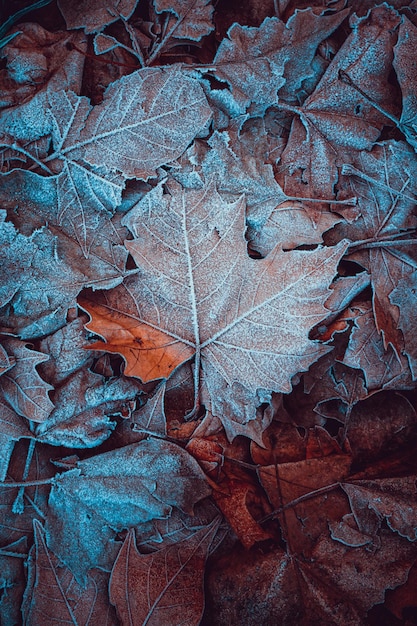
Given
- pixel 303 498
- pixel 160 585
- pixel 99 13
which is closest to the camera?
pixel 160 585

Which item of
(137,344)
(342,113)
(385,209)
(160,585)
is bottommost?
(160,585)

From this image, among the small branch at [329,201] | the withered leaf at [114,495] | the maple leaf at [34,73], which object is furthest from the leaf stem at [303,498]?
the maple leaf at [34,73]

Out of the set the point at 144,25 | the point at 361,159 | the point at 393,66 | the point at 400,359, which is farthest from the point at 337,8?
the point at 400,359

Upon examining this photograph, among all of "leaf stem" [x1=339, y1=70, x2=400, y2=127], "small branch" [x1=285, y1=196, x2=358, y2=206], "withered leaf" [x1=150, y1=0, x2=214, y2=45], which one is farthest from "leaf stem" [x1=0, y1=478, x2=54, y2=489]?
"leaf stem" [x1=339, y1=70, x2=400, y2=127]

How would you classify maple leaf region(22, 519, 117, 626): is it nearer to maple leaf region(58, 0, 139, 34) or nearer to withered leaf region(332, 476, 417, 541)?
withered leaf region(332, 476, 417, 541)

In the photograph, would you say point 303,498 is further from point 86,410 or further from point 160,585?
point 86,410

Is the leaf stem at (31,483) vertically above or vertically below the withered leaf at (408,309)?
above

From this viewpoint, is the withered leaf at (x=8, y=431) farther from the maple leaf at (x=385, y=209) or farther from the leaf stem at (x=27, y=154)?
the maple leaf at (x=385, y=209)

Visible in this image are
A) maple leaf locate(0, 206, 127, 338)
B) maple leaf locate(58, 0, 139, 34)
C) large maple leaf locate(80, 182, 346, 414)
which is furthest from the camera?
maple leaf locate(58, 0, 139, 34)

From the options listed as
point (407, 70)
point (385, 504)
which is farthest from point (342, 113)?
point (385, 504)
